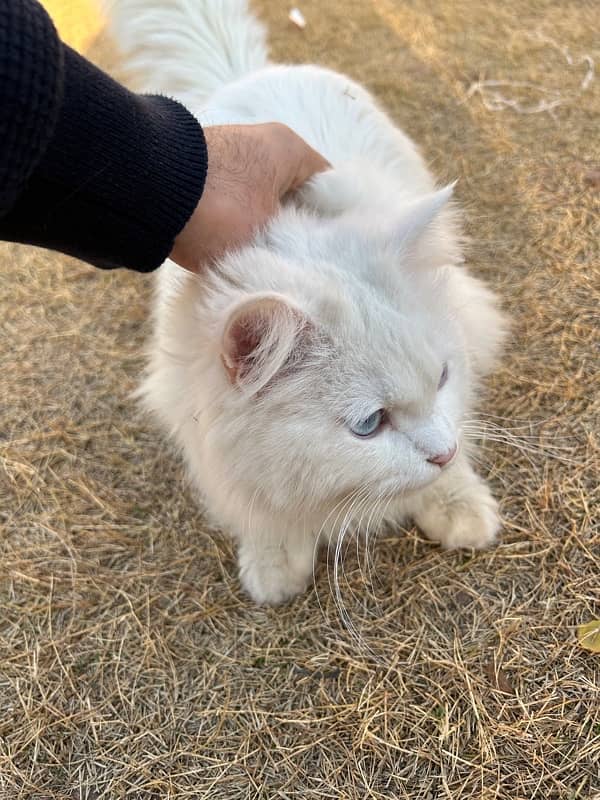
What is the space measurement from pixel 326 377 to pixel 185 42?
78.7 inches

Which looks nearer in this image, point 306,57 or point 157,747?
point 157,747

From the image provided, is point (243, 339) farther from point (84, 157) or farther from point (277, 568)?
point (277, 568)

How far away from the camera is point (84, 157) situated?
1.24 metres

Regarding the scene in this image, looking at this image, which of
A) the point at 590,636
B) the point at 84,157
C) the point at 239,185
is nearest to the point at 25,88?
the point at 84,157

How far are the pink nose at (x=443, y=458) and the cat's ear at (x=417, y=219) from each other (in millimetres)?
481

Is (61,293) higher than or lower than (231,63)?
lower

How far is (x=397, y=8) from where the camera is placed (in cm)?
410

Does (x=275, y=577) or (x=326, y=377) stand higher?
(x=326, y=377)

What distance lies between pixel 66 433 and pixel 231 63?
174 cm

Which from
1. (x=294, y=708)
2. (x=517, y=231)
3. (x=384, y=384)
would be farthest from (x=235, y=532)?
(x=517, y=231)

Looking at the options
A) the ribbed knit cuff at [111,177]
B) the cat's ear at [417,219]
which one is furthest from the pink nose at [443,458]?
the ribbed knit cuff at [111,177]

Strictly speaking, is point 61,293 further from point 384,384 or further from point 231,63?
point 384,384

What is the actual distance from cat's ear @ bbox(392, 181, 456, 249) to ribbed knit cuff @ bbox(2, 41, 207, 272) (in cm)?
47

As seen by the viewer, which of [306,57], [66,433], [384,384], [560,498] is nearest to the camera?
[384,384]
